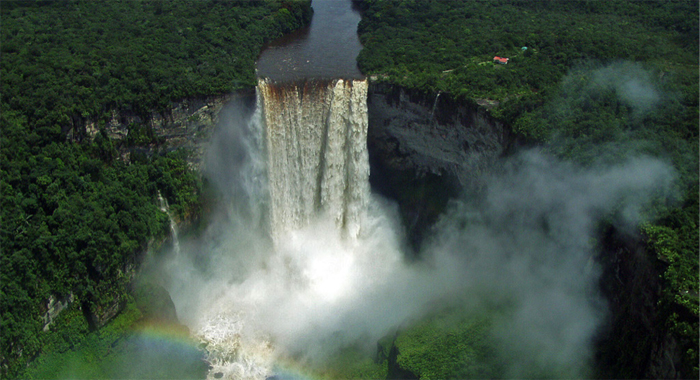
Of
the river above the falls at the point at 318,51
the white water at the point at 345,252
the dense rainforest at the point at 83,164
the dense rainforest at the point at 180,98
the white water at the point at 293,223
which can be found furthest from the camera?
the river above the falls at the point at 318,51

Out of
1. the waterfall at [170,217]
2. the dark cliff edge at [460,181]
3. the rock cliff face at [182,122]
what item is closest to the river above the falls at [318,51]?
the dark cliff edge at [460,181]

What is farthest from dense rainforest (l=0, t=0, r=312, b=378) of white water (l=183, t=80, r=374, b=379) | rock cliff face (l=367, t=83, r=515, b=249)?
rock cliff face (l=367, t=83, r=515, b=249)

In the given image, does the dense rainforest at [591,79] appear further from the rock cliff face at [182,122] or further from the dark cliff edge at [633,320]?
the rock cliff face at [182,122]

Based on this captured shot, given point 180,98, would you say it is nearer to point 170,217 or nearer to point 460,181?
point 170,217

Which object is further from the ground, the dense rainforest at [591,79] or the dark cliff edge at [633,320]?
the dense rainforest at [591,79]

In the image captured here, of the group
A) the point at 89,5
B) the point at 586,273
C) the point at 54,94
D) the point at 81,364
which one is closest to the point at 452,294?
the point at 586,273

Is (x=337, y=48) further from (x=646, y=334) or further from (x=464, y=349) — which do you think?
(x=646, y=334)

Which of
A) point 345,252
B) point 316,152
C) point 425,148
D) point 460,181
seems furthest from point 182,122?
point 460,181
